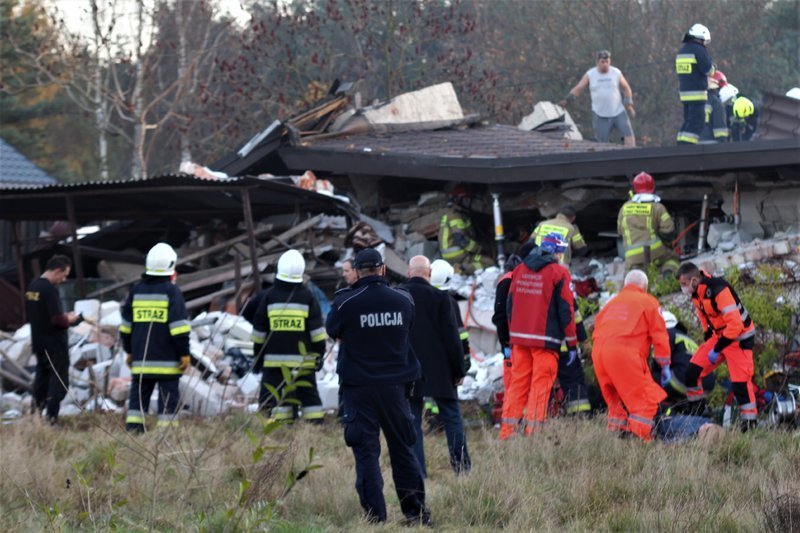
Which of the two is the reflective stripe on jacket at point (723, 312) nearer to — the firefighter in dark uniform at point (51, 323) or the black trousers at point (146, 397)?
the black trousers at point (146, 397)

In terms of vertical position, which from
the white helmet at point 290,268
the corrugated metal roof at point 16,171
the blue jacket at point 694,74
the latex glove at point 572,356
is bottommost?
the latex glove at point 572,356

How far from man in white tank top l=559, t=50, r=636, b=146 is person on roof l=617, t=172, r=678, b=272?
170 inches

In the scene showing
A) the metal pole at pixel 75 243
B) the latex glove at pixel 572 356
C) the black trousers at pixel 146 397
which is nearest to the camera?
the latex glove at pixel 572 356

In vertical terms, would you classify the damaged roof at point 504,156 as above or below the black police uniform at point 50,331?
above

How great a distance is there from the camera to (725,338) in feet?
32.1

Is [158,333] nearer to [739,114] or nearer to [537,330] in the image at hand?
[537,330]

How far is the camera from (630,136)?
58.6 ft

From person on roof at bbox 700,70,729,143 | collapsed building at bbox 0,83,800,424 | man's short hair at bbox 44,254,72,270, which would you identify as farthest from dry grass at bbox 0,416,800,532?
person on roof at bbox 700,70,729,143

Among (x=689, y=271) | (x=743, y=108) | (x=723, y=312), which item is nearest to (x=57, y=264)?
(x=689, y=271)

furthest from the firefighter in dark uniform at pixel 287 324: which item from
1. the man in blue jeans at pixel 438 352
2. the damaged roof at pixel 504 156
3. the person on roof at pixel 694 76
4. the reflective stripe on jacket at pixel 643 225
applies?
the person on roof at pixel 694 76

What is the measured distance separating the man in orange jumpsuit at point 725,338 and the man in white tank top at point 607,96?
7636 mm

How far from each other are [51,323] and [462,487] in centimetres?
520

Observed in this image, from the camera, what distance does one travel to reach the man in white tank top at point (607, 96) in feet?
56.9

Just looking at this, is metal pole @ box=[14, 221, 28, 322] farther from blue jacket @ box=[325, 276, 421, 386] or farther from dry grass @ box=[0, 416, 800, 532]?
blue jacket @ box=[325, 276, 421, 386]
